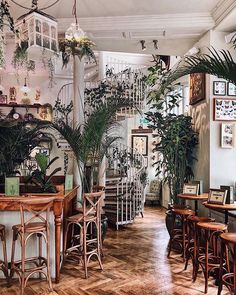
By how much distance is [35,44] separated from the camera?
2898mm

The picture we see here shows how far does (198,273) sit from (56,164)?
20.3ft

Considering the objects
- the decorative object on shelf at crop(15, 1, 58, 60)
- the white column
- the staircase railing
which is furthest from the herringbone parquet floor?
the decorative object on shelf at crop(15, 1, 58, 60)

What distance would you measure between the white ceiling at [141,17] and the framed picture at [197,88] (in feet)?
2.24

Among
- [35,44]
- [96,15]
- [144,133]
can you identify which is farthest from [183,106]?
[35,44]

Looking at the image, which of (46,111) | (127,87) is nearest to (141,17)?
(127,87)

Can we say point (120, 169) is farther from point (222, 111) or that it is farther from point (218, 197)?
point (218, 197)

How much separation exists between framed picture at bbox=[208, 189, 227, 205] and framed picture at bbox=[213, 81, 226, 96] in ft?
5.42

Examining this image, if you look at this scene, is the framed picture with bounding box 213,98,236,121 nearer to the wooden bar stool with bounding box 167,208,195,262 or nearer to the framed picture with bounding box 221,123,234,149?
the framed picture with bounding box 221,123,234,149

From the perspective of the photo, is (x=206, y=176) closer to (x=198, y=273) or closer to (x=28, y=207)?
(x=198, y=273)

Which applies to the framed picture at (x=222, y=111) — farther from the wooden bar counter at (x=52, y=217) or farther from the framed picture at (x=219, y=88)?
the wooden bar counter at (x=52, y=217)

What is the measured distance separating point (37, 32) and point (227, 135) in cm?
316

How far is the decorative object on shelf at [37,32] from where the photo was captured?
9.63 ft

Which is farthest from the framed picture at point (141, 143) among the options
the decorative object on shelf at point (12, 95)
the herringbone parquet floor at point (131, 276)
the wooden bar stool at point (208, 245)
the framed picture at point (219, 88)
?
the wooden bar stool at point (208, 245)

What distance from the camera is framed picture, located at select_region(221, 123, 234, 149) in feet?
15.7
